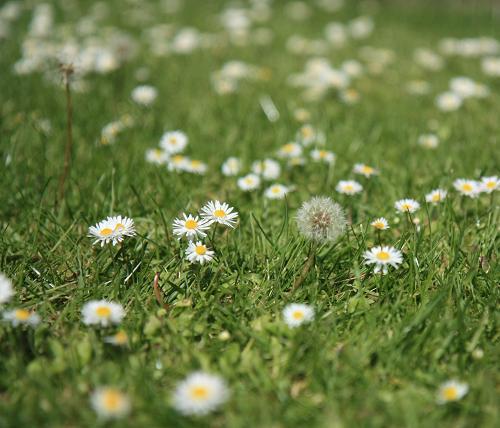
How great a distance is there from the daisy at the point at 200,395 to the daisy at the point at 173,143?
1.40 metres

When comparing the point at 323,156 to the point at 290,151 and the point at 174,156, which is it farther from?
the point at 174,156

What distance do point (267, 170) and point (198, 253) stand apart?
0.77 meters

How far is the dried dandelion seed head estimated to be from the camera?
64.7 inches

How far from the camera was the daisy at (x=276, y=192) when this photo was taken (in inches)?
85.5

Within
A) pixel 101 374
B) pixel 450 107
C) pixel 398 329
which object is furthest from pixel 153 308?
pixel 450 107

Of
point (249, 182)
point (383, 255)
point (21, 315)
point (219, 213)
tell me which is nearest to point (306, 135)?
point (249, 182)

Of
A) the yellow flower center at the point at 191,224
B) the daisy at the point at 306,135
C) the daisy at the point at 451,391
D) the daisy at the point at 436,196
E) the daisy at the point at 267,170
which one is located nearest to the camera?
the daisy at the point at 451,391

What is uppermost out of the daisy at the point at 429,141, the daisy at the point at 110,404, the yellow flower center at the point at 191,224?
the daisy at the point at 110,404

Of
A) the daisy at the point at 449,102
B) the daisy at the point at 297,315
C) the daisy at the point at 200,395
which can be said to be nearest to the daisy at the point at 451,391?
the daisy at the point at 297,315

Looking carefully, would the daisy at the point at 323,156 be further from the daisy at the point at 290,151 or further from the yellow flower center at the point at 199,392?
the yellow flower center at the point at 199,392

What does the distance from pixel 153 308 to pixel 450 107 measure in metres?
2.31

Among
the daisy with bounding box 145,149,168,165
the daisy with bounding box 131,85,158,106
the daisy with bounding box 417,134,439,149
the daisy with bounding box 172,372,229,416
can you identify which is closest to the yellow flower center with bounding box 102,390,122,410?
the daisy with bounding box 172,372,229,416

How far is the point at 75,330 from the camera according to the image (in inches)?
59.1

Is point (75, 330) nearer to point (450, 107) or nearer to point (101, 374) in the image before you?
point (101, 374)
